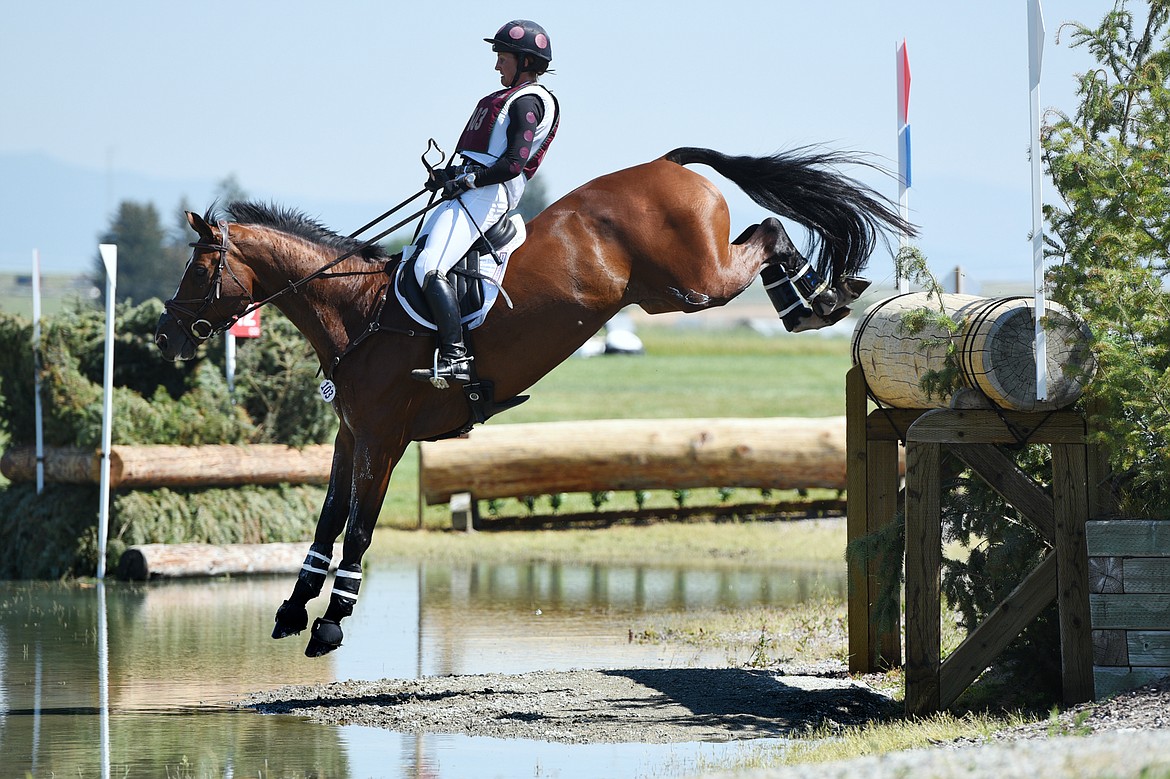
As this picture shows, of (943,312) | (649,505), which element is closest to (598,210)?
(943,312)

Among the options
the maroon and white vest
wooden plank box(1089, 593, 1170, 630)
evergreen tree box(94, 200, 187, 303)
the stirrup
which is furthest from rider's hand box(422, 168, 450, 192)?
evergreen tree box(94, 200, 187, 303)

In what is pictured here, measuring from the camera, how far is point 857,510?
7.89m

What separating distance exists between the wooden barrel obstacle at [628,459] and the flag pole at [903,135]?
8.49m

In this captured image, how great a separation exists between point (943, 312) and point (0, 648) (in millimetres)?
5868

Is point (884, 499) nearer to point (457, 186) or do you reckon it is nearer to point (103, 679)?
point (457, 186)

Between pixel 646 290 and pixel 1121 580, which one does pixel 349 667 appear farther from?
pixel 1121 580

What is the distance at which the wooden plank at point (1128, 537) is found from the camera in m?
6.00

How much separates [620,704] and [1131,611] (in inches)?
92.3

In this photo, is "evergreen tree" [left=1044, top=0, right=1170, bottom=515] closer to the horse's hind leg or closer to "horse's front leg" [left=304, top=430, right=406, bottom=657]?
the horse's hind leg

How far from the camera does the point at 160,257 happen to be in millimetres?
92875

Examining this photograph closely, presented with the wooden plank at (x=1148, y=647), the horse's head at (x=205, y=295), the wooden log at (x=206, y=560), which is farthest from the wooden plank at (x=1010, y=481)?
the wooden log at (x=206, y=560)

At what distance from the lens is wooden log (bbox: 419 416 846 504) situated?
15969 millimetres

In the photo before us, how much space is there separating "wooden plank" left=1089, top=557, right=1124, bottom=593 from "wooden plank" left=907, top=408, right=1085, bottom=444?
0.54 metres

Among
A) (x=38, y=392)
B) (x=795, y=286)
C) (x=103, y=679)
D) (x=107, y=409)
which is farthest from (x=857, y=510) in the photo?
(x=38, y=392)
